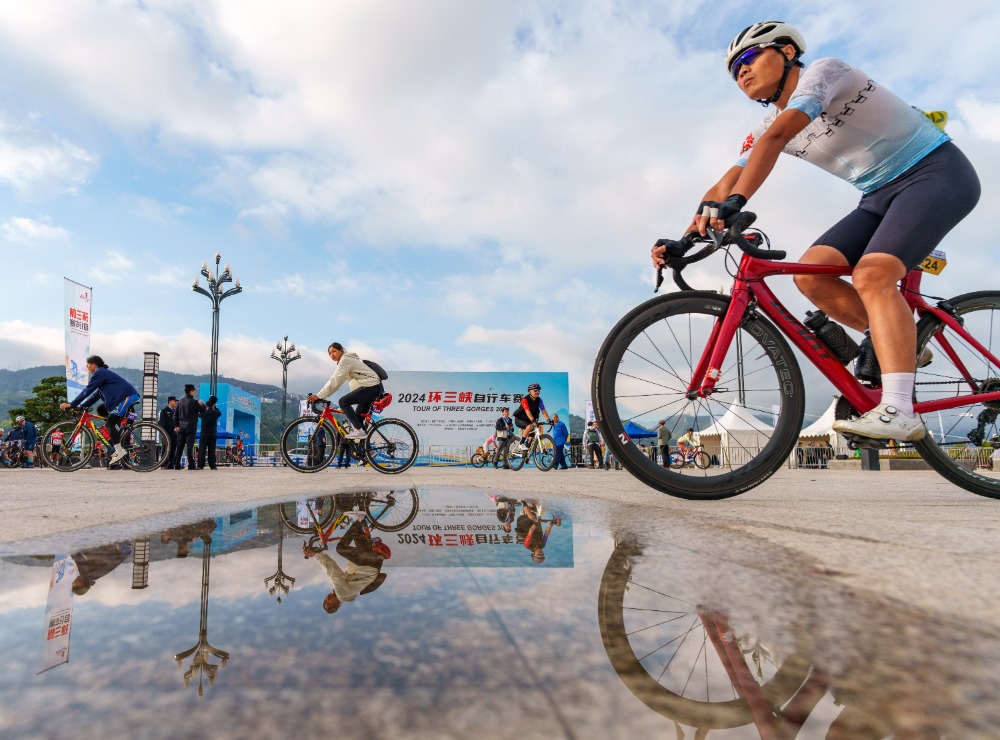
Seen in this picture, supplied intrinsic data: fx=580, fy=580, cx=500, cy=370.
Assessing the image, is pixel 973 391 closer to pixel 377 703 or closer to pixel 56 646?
pixel 377 703

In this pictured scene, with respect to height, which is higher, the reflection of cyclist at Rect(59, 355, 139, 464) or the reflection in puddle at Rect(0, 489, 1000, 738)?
the reflection of cyclist at Rect(59, 355, 139, 464)

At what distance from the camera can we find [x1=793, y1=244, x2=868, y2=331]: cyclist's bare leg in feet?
8.32

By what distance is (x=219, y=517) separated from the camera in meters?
1.70

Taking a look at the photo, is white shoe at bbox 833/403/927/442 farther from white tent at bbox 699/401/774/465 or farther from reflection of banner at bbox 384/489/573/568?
reflection of banner at bbox 384/489/573/568

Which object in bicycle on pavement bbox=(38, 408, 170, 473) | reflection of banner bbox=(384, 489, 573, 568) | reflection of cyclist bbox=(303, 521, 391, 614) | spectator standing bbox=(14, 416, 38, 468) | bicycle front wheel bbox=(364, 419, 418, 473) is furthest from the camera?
spectator standing bbox=(14, 416, 38, 468)

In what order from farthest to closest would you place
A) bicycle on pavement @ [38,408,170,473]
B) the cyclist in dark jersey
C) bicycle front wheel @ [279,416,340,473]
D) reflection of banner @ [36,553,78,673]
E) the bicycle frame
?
the cyclist in dark jersey < bicycle on pavement @ [38,408,170,473] < bicycle front wheel @ [279,416,340,473] < the bicycle frame < reflection of banner @ [36,553,78,673]

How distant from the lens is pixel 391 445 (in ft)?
25.4

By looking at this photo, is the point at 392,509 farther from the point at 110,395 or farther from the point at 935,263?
the point at 110,395

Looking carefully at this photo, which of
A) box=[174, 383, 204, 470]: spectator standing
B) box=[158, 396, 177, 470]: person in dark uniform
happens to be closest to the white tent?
box=[174, 383, 204, 470]: spectator standing

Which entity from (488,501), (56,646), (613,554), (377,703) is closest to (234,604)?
(56,646)

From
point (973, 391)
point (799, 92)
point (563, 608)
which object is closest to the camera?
point (563, 608)

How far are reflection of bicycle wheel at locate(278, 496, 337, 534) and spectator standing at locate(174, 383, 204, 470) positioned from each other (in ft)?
34.4

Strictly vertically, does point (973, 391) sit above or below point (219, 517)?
above

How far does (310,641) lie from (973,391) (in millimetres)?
3281
